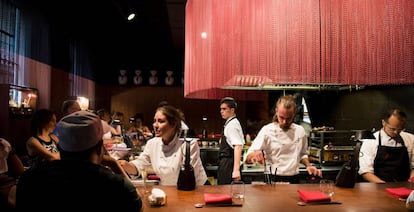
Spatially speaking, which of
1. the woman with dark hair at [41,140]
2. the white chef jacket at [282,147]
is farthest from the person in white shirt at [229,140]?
the woman with dark hair at [41,140]

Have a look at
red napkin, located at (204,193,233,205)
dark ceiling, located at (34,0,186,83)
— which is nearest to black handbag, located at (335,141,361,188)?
red napkin, located at (204,193,233,205)

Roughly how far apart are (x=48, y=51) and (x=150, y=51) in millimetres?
3923

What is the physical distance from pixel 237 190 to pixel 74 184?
112 cm

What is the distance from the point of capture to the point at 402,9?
6.84 feet

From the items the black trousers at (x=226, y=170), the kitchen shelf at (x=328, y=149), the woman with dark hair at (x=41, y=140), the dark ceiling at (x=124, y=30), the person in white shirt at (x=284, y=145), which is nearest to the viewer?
the person in white shirt at (x=284, y=145)

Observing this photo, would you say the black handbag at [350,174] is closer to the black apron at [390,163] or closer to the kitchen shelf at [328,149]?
the black apron at [390,163]

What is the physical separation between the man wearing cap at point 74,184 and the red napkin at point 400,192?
1.67 meters

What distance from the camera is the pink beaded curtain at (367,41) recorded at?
2012 millimetres

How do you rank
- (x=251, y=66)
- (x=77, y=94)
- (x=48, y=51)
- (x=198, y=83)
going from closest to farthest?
(x=251, y=66) < (x=198, y=83) < (x=48, y=51) < (x=77, y=94)

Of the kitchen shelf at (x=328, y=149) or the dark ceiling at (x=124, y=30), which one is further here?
the dark ceiling at (x=124, y=30)

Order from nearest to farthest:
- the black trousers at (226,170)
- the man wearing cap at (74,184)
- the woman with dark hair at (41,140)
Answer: the man wearing cap at (74,184) < the woman with dark hair at (41,140) < the black trousers at (226,170)

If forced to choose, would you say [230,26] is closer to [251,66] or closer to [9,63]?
[251,66]

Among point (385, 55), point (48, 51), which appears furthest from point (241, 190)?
point (48, 51)

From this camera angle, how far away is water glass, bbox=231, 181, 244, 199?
2.01 m
